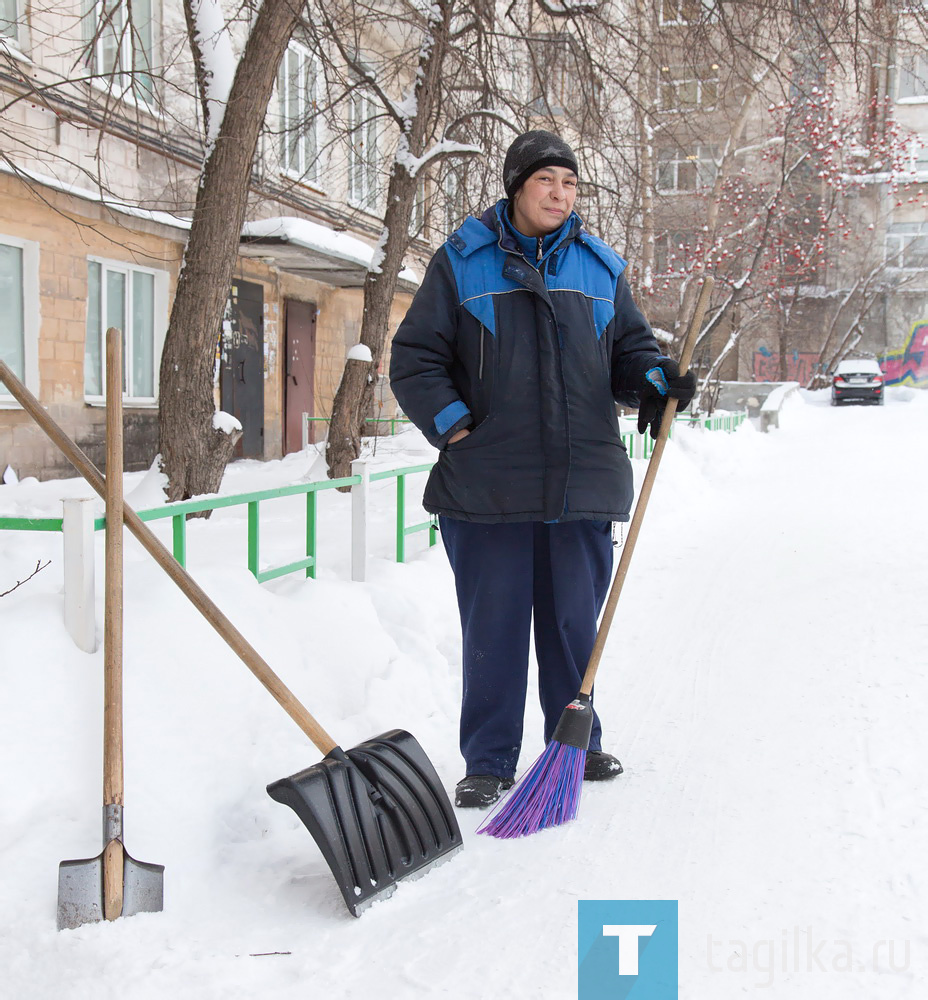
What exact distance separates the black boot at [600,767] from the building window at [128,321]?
8.12 meters

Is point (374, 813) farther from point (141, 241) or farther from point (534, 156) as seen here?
point (141, 241)

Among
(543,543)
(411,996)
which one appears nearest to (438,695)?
(543,543)

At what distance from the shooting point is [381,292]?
9.17 meters

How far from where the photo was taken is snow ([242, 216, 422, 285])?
10.8 metres

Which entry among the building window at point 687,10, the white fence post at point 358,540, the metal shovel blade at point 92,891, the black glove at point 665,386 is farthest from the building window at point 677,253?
the metal shovel blade at point 92,891

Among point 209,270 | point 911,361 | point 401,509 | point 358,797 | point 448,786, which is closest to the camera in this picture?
point 358,797

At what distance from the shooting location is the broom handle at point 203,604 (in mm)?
2459

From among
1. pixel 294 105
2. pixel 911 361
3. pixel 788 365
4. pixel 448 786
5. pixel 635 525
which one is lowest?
pixel 448 786

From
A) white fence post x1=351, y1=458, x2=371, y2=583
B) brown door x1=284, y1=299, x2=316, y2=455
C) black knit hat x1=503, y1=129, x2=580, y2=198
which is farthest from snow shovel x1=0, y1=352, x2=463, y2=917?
brown door x1=284, y1=299, x2=316, y2=455

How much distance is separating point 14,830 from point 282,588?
1.73 metres

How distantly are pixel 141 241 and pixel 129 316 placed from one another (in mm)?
813

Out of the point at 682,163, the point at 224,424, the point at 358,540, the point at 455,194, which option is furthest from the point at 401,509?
the point at 682,163

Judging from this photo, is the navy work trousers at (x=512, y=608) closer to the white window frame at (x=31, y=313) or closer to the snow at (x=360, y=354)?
the snow at (x=360, y=354)

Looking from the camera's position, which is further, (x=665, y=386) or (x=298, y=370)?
(x=298, y=370)
